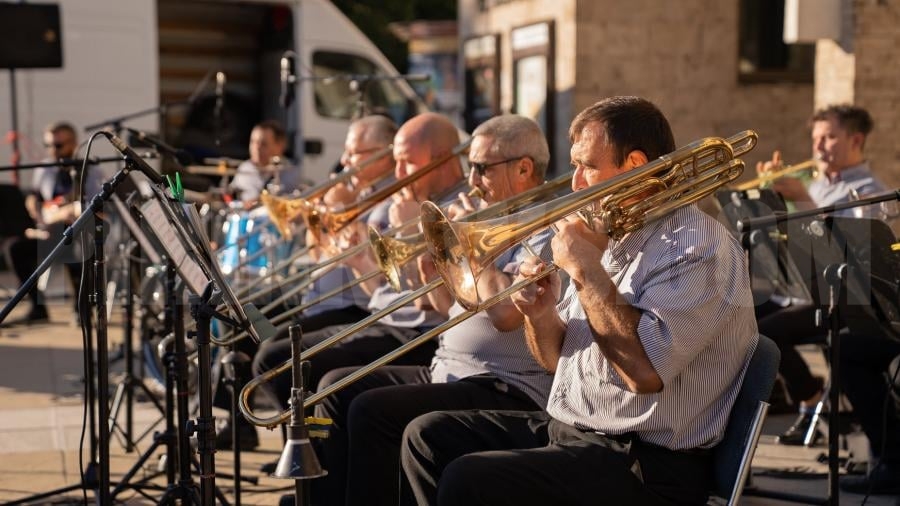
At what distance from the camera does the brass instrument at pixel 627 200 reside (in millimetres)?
3129

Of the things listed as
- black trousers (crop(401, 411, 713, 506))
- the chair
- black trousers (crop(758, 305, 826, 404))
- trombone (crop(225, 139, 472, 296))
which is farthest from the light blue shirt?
black trousers (crop(401, 411, 713, 506))

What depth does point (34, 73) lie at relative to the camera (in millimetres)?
11703

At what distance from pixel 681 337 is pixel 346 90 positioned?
33.2 ft

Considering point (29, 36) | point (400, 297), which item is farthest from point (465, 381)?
point (29, 36)

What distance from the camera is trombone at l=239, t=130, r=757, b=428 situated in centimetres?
314

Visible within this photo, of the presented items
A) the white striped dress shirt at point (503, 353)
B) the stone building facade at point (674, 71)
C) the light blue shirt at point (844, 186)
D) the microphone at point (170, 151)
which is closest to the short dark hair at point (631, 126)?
the white striped dress shirt at point (503, 353)

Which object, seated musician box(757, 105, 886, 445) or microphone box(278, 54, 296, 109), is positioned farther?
microphone box(278, 54, 296, 109)

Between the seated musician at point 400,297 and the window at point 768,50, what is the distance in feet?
21.5

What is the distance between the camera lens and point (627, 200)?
10.4ft

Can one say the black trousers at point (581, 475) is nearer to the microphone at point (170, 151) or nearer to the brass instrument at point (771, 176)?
the microphone at point (170, 151)

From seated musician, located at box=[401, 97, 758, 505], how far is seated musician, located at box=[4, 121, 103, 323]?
6304mm

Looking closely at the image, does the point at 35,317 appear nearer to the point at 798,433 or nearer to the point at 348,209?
the point at 348,209

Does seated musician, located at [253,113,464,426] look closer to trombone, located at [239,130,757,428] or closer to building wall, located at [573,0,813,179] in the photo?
trombone, located at [239,130,757,428]

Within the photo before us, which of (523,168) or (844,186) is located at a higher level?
(523,168)
